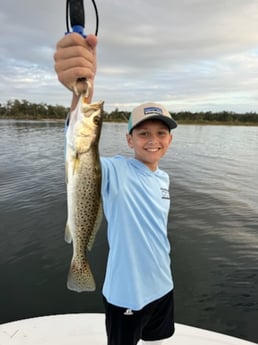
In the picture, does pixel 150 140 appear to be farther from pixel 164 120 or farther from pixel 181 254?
pixel 181 254

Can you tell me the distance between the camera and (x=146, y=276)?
7.45 feet

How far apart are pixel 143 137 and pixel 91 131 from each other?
2.51ft

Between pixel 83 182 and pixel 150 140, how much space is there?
80 centimetres

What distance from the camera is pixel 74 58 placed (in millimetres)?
1717

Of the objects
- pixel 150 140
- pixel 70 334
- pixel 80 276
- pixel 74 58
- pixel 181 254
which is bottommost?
pixel 181 254

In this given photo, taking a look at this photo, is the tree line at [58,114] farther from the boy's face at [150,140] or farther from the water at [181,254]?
the boy's face at [150,140]

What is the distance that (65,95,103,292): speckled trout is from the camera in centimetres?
181

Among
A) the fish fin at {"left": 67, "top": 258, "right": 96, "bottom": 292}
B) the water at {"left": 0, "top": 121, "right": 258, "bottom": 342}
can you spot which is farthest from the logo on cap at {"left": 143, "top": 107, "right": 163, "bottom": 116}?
the water at {"left": 0, "top": 121, "right": 258, "bottom": 342}

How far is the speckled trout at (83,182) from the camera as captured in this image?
1.81 m

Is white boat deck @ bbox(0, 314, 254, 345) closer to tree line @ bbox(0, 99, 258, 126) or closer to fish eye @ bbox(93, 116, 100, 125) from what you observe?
fish eye @ bbox(93, 116, 100, 125)

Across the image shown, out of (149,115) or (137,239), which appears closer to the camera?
(137,239)

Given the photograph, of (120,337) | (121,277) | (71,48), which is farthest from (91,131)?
(120,337)

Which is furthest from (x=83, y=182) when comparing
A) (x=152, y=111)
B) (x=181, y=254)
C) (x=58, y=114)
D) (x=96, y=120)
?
(x=58, y=114)

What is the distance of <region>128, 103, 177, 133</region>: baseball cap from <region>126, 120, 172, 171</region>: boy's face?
5cm
